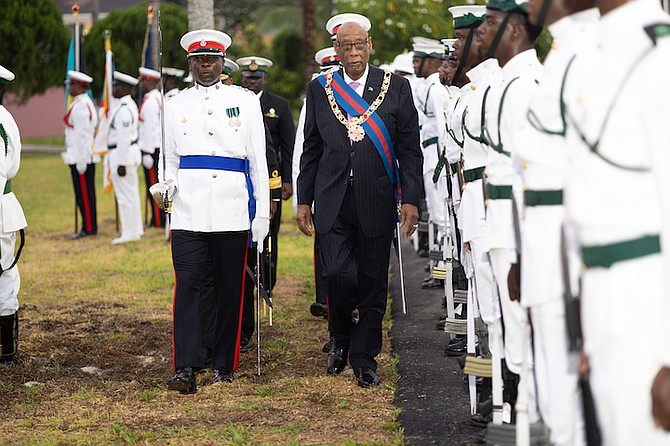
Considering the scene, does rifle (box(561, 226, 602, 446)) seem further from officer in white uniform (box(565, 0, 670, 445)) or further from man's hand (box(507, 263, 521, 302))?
man's hand (box(507, 263, 521, 302))

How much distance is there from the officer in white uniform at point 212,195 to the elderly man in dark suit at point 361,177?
0.42 m

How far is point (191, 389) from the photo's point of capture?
25.8ft

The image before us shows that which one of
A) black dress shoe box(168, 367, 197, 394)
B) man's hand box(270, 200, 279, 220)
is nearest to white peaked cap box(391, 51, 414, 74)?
man's hand box(270, 200, 279, 220)

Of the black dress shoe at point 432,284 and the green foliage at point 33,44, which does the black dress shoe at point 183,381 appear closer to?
the black dress shoe at point 432,284

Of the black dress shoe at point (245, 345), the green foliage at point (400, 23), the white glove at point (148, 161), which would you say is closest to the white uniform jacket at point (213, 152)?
the black dress shoe at point (245, 345)

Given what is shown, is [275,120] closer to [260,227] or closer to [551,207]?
[260,227]

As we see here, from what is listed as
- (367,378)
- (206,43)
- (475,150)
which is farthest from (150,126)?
(475,150)

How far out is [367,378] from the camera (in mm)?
7887

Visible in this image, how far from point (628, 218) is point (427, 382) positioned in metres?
4.34

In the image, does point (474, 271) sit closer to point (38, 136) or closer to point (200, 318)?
point (200, 318)

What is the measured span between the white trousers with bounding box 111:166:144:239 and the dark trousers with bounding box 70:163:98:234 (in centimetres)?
78

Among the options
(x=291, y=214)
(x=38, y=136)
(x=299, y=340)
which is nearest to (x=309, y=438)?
(x=299, y=340)

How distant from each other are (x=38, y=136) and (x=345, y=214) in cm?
4963

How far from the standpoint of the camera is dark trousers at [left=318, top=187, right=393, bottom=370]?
7.96 meters
